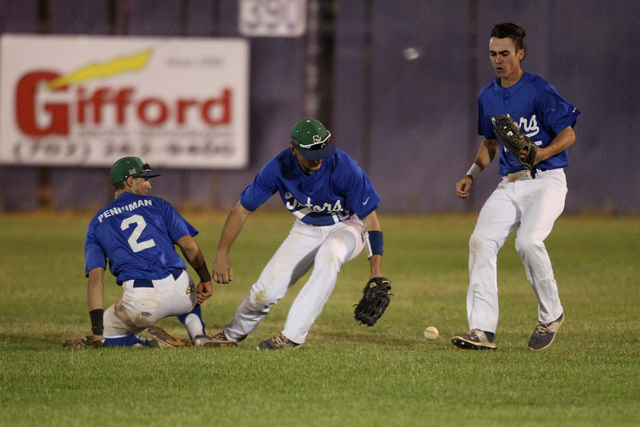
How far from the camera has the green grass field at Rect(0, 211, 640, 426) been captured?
489cm

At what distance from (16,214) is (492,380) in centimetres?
1932

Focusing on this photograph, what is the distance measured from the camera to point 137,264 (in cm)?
688

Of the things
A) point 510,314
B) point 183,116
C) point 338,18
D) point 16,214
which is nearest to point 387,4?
point 338,18

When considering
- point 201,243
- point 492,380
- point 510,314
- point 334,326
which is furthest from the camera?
point 201,243

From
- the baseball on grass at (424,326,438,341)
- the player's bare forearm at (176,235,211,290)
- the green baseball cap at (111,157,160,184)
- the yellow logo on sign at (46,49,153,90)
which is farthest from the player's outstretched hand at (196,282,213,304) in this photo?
the yellow logo on sign at (46,49,153,90)

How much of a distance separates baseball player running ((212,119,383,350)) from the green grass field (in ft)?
0.95

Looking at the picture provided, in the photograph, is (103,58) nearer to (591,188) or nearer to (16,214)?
(16,214)

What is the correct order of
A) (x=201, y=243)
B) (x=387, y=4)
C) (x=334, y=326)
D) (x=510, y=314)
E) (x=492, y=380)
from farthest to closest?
(x=387, y=4)
(x=201, y=243)
(x=510, y=314)
(x=334, y=326)
(x=492, y=380)

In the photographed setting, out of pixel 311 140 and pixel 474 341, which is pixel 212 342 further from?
pixel 474 341

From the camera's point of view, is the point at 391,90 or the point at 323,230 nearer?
the point at 323,230

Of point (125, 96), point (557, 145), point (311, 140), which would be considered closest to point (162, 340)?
point (311, 140)

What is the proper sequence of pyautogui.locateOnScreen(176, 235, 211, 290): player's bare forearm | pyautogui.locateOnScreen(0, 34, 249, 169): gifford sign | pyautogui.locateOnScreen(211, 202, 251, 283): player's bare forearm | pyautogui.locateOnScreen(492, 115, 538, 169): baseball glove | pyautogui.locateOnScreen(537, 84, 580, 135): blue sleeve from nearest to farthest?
1. pyautogui.locateOnScreen(492, 115, 538, 169): baseball glove
2. pyautogui.locateOnScreen(537, 84, 580, 135): blue sleeve
3. pyautogui.locateOnScreen(211, 202, 251, 283): player's bare forearm
4. pyautogui.locateOnScreen(176, 235, 211, 290): player's bare forearm
5. pyautogui.locateOnScreen(0, 34, 249, 169): gifford sign

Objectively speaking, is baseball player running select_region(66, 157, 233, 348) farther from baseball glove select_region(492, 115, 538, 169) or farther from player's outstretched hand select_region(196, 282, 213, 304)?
baseball glove select_region(492, 115, 538, 169)

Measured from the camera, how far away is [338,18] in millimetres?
23672
